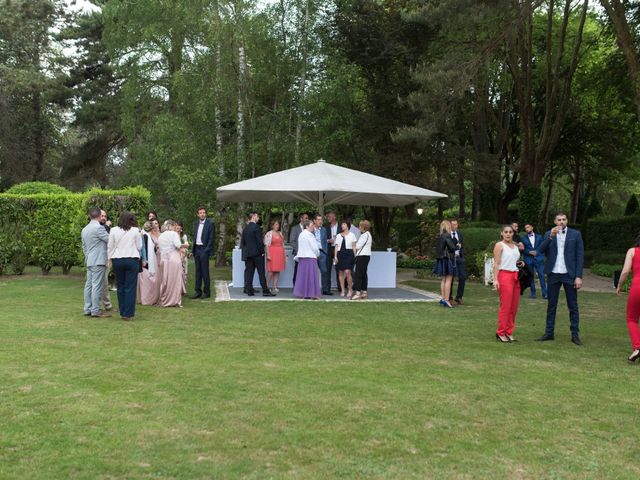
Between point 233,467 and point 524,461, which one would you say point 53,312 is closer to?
point 233,467

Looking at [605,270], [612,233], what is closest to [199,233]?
[605,270]

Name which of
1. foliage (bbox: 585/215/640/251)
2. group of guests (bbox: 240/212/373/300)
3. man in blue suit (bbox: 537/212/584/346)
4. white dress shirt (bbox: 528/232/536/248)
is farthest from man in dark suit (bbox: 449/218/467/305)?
foliage (bbox: 585/215/640/251)

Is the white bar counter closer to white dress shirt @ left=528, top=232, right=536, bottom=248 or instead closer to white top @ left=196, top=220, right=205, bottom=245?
white top @ left=196, top=220, right=205, bottom=245

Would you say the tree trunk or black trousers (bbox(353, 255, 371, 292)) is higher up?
the tree trunk

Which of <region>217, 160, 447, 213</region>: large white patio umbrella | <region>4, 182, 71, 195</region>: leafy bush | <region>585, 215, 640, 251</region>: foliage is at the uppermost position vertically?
<region>4, 182, 71, 195</region>: leafy bush

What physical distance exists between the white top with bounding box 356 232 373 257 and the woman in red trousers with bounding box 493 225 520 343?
15.1 feet

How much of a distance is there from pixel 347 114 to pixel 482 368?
15400 mm

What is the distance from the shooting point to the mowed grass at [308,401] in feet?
13.1

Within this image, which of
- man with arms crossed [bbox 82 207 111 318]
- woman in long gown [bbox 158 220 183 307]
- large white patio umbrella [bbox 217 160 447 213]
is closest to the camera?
man with arms crossed [bbox 82 207 111 318]

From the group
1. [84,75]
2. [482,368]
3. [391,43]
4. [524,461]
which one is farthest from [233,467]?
[84,75]

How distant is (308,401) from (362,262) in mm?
8205

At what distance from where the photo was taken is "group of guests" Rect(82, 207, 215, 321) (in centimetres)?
987

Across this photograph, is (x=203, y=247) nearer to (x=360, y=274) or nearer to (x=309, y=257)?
(x=309, y=257)

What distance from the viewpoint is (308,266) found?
43.9ft
